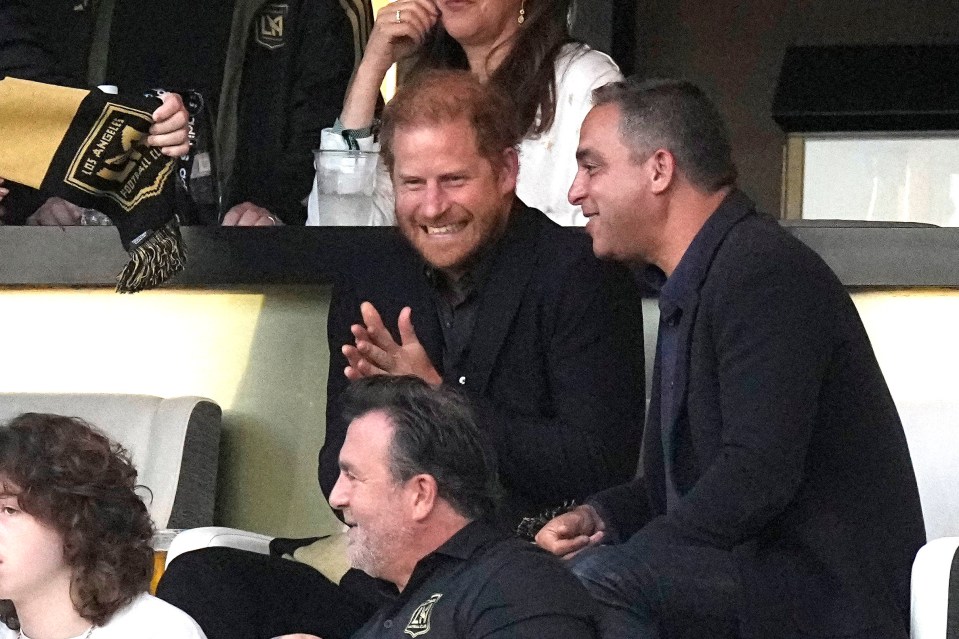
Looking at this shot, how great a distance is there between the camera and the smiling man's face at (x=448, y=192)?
2.98 metres

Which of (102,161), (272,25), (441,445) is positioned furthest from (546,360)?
(272,25)

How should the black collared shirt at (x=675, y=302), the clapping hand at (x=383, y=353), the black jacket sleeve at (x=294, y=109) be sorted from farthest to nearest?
the black jacket sleeve at (x=294, y=109) < the clapping hand at (x=383, y=353) < the black collared shirt at (x=675, y=302)

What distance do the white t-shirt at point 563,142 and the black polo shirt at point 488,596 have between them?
1.26 meters

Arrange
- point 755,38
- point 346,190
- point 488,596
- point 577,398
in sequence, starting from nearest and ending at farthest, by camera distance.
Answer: point 488,596 < point 577,398 < point 346,190 < point 755,38

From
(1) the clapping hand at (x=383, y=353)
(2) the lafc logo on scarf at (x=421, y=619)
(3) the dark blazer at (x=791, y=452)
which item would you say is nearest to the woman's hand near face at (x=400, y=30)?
(1) the clapping hand at (x=383, y=353)

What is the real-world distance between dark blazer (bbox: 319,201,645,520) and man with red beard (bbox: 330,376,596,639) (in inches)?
18.6

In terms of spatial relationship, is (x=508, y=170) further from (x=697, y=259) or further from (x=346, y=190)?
(x=346, y=190)

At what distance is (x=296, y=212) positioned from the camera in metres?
3.83

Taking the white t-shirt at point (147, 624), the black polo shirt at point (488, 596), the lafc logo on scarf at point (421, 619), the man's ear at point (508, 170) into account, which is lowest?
the white t-shirt at point (147, 624)

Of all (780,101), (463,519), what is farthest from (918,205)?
(463,519)

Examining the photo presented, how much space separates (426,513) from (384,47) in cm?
156

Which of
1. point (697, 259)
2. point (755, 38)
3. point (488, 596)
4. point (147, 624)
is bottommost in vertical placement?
point (147, 624)

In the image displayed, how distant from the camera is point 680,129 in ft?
9.05

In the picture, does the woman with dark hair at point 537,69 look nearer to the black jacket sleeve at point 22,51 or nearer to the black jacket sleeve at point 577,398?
the black jacket sleeve at point 577,398
